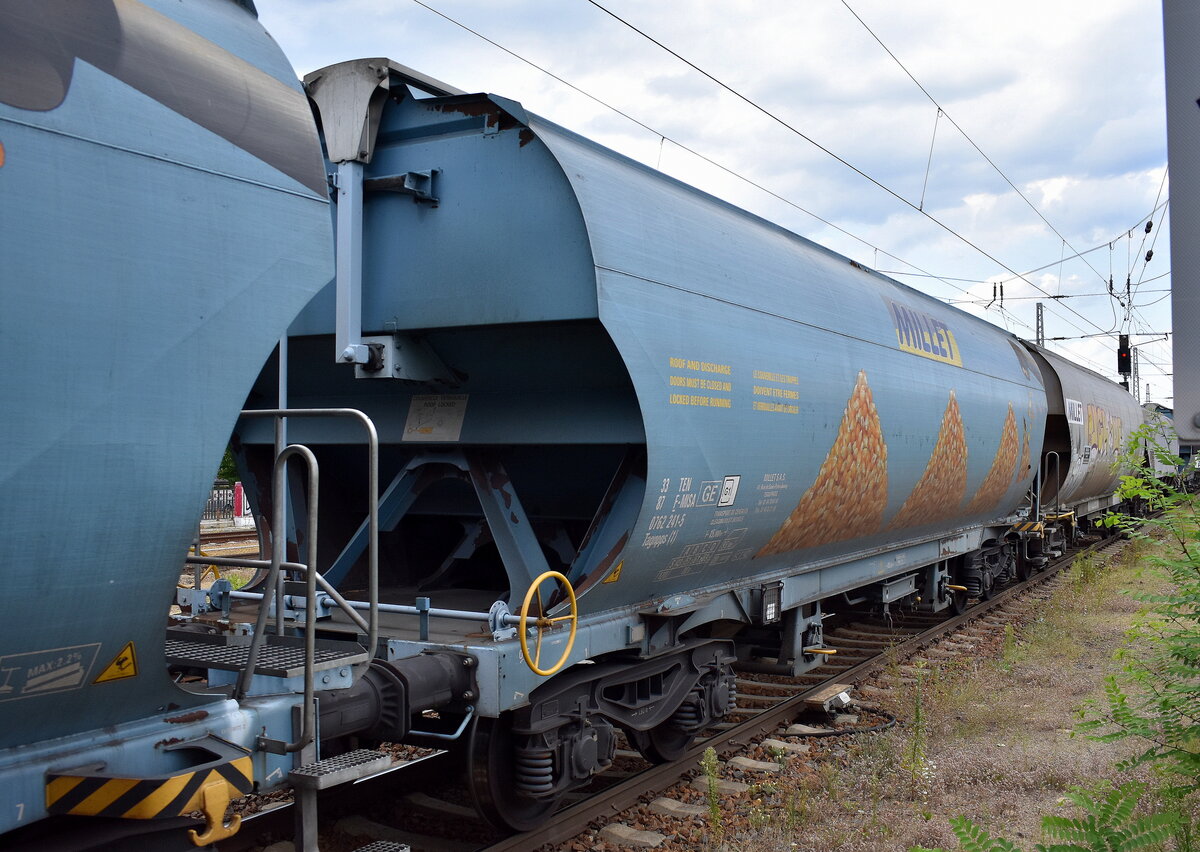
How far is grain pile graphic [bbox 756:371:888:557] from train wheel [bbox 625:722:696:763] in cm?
135

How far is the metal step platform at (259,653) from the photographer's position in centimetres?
347

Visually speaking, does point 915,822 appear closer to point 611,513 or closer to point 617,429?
point 611,513

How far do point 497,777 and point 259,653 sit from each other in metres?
1.72

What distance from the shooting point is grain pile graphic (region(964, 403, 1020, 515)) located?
37.7 feet

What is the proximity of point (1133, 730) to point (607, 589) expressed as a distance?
2785mm

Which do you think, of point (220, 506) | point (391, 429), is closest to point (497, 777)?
point (391, 429)

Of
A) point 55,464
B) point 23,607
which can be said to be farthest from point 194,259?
point 23,607

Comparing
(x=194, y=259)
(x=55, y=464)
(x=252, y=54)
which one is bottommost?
(x=55, y=464)

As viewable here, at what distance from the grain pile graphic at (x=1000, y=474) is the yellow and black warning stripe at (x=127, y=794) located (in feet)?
33.1

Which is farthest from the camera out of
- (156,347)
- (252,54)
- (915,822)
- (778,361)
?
(778,361)

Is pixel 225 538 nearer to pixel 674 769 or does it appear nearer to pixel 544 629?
pixel 674 769

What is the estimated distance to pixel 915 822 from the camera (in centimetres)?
525

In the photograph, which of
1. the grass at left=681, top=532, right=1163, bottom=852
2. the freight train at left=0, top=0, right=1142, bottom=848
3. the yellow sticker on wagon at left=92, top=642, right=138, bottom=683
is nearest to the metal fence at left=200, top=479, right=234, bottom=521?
the freight train at left=0, top=0, right=1142, bottom=848

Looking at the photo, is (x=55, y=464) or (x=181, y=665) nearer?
(x=55, y=464)
